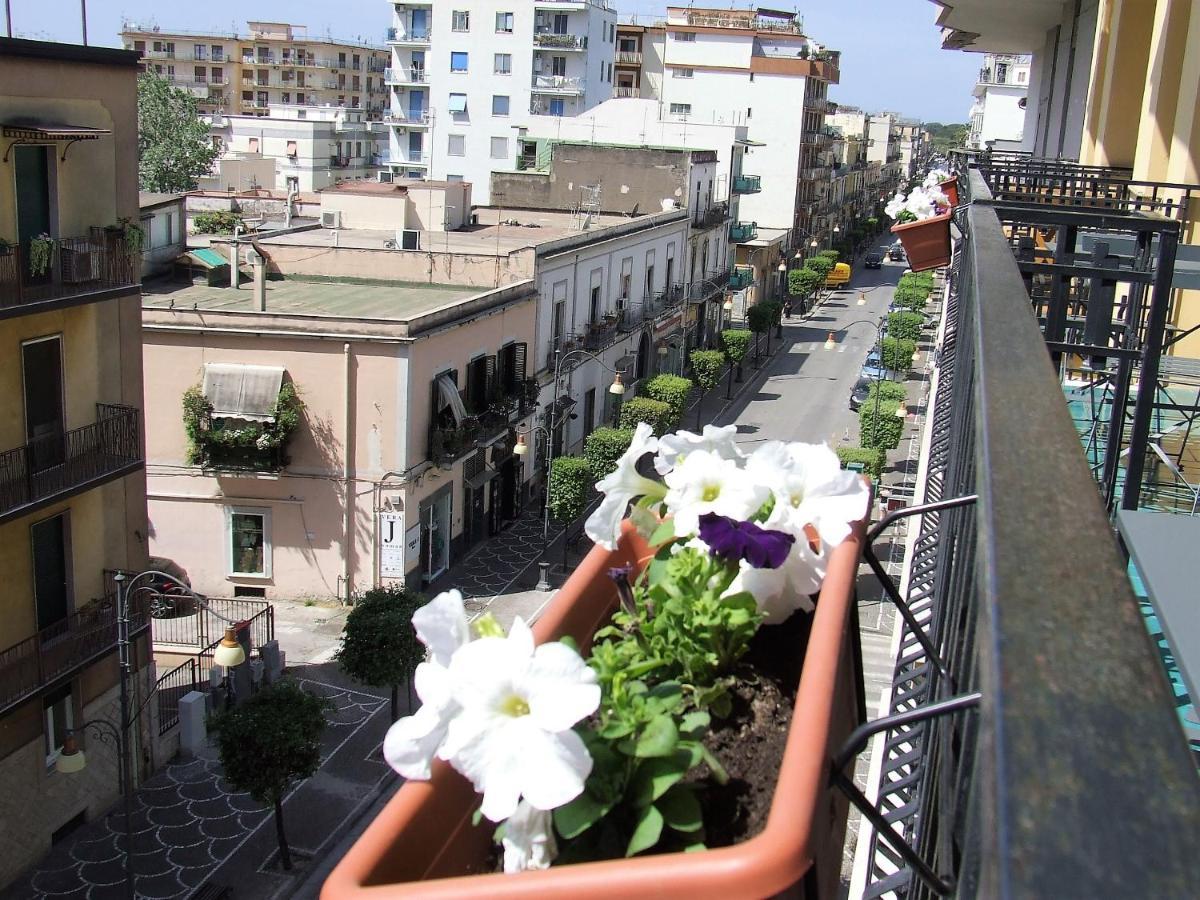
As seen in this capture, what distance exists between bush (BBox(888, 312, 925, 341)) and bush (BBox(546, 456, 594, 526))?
77.6 feet

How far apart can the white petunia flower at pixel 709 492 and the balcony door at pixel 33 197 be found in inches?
590

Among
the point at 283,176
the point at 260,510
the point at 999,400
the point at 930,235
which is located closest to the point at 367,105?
the point at 283,176

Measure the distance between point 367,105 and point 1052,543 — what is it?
109468mm

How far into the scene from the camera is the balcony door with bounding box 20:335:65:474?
53.0 feet

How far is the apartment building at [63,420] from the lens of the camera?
51.5ft

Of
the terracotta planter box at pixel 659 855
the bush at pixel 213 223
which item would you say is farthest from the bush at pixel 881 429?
the terracotta planter box at pixel 659 855

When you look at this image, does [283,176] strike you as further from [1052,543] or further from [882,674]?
[1052,543]

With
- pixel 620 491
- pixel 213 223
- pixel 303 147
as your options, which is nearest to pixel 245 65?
pixel 303 147

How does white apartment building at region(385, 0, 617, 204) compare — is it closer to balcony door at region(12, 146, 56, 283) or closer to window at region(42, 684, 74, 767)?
balcony door at region(12, 146, 56, 283)

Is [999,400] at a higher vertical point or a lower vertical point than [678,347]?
higher

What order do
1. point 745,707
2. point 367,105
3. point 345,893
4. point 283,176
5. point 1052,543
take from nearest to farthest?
point 1052,543 < point 345,893 < point 745,707 < point 283,176 < point 367,105

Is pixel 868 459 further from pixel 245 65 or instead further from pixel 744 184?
pixel 245 65

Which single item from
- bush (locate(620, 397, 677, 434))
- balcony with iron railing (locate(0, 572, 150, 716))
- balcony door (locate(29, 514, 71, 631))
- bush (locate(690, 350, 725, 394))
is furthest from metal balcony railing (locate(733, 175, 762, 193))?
balcony door (locate(29, 514, 71, 631))

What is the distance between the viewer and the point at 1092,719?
34.1 inches
